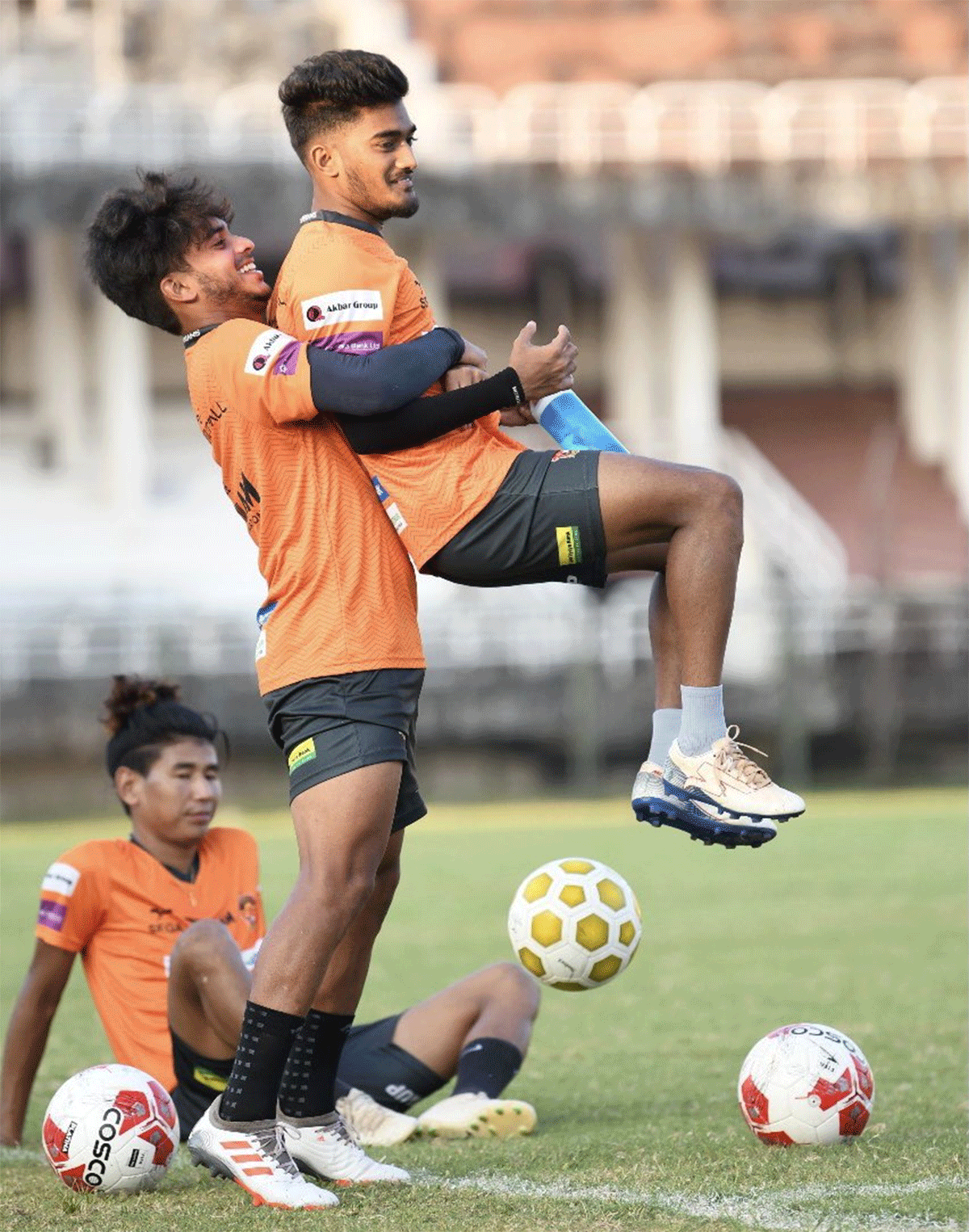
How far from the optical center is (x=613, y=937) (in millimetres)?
5848

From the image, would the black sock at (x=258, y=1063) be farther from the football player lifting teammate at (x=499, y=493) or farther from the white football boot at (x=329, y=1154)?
the football player lifting teammate at (x=499, y=493)

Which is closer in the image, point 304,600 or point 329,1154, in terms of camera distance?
point 304,600

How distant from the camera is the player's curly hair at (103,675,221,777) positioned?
21.1 feet

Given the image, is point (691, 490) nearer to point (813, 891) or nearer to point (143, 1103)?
point (143, 1103)

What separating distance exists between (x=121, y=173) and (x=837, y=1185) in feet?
80.5

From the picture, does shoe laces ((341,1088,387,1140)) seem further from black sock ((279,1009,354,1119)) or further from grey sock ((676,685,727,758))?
grey sock ((676,685,727,758))

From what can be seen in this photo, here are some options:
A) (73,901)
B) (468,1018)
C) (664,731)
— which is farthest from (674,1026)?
(664,731)

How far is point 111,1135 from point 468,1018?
62.9 inches

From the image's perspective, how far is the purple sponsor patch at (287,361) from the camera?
16.1ft

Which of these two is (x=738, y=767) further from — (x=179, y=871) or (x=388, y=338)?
(x=179, y=871)

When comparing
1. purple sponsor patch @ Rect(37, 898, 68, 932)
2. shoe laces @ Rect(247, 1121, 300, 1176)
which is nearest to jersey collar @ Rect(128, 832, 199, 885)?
purple sponsor patch @ Rect(37, 898, 68, 932)

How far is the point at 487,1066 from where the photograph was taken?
250 inches

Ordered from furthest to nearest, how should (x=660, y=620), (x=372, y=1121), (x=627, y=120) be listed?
(x=627, y=120), (x=372, y=1121), (x=660, y=620)

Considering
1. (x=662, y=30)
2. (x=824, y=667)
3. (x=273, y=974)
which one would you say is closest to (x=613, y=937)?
(x=273, y=974)
